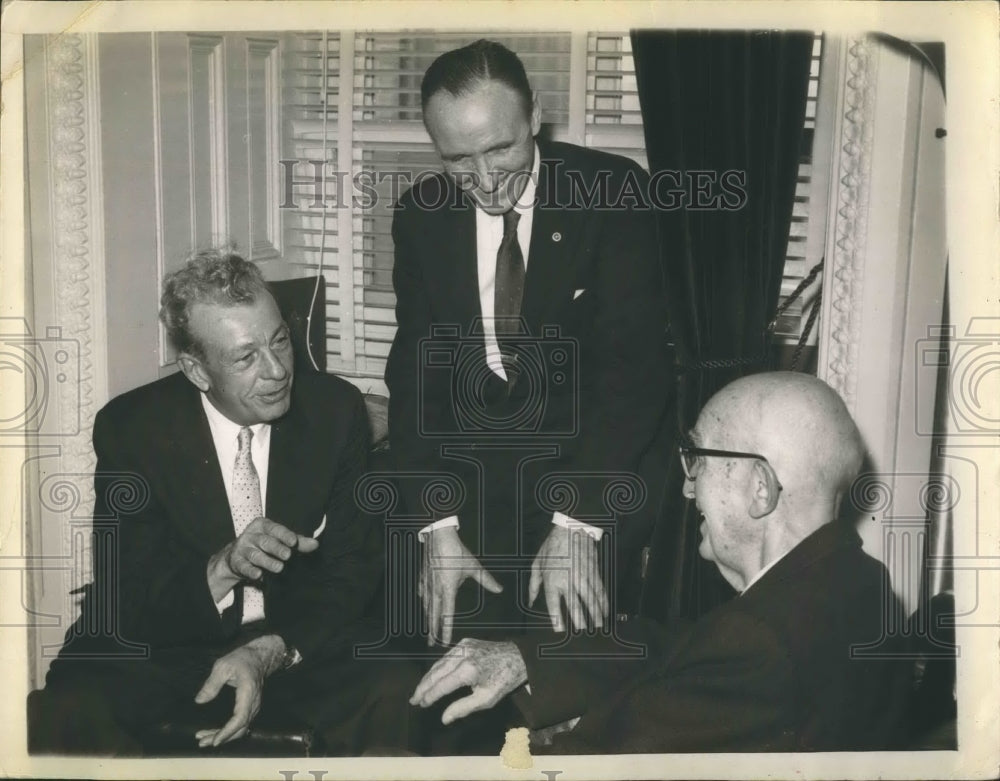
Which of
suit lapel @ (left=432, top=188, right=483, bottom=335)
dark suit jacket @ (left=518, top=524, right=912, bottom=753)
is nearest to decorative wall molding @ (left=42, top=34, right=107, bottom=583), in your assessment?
suit lapel @ (left=432, top=188, right=483, bottom=335)

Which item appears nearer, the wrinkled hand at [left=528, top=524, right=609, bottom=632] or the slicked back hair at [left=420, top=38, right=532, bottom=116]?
the slicked back hair at [left=420, top=38, right=532, bottom=116]

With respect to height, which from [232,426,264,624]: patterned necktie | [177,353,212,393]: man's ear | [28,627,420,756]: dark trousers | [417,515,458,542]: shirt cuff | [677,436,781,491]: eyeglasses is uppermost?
[177,353,212,393]: man's ear

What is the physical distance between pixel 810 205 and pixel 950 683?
1273 millimetres

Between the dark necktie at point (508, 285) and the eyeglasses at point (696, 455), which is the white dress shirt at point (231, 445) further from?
the eyeglasses at point (696, 455)

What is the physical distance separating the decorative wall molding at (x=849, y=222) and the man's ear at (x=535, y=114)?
754mm

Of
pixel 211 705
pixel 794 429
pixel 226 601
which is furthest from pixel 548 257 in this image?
pixel 211 705

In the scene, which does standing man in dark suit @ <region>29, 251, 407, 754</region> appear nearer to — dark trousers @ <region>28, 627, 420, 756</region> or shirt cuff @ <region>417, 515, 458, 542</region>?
dark trousers @ <region>28, 627, 420, 756</region>

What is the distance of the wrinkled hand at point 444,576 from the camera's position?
259cm

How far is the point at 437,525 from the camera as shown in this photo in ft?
8.53

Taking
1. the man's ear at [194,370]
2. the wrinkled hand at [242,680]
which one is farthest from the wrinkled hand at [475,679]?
the man's ear at [194,370]

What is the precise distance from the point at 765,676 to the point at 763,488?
0.41 metres

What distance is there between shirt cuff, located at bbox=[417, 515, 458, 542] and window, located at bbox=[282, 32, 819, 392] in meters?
0.49

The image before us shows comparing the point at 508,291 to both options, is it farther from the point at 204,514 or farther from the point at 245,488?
the point at 204,514

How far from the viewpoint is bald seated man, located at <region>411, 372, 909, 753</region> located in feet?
7.45
